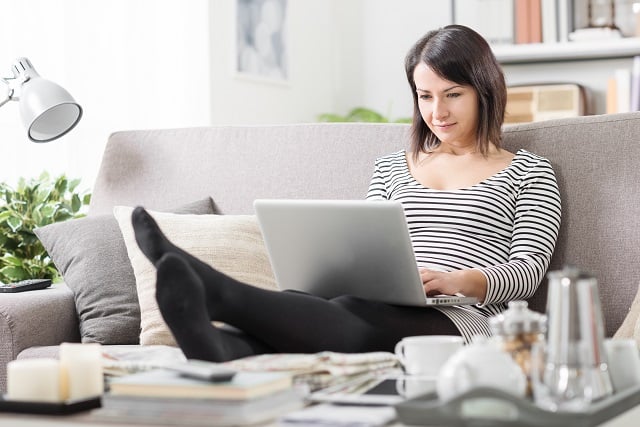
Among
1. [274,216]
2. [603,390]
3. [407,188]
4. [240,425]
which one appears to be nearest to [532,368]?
[603,390]

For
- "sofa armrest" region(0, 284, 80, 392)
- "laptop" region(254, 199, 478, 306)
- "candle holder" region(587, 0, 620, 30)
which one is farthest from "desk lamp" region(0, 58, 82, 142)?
"candle holder" region(587, 0, 620, 30)

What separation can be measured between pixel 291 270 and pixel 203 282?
0.39 m

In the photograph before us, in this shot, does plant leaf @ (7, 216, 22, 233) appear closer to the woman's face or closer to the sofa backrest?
the sofa backrest

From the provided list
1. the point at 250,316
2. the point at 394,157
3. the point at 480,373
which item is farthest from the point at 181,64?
the point at 480,373

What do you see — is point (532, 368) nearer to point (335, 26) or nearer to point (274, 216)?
point (274, 216)

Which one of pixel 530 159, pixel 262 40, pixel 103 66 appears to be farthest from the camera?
pixel 262 40

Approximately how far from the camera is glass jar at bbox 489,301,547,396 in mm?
1392

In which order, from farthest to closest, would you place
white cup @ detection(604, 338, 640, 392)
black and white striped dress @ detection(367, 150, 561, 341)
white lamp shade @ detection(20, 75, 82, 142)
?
white lamp shade @ detection(20, 75, 82, 142)
black and white striped dress @ detection(367, 150, 561, 341)
white cup @ detection(604, 338, 640, 392)

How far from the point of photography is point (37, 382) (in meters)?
1.42

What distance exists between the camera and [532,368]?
1.35 metres

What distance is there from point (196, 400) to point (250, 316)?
44cm

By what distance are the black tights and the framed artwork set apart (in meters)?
2.55

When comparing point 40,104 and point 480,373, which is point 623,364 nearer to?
point 480,373

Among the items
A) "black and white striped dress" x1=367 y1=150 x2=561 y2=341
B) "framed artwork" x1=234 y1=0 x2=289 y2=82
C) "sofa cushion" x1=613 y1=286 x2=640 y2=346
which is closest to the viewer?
"sofa cushion" x1=613 y1=286 x2=640 y2=346
